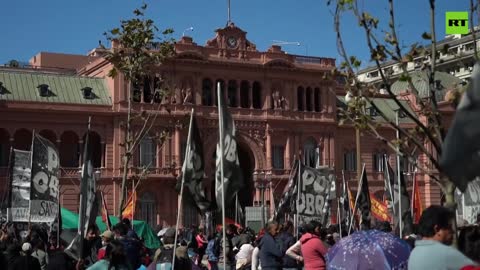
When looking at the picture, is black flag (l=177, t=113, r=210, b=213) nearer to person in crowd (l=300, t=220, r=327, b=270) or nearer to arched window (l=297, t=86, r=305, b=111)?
person in crowd (l=300, t=220, r=327, b=270)

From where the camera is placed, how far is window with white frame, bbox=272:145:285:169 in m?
52.2

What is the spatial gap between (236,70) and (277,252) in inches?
1502

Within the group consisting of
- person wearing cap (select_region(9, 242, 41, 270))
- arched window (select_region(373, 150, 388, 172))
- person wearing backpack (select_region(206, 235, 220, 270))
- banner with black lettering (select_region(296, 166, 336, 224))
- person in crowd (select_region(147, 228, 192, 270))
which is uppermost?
arched window (select_region(373, 150, 388, 172))

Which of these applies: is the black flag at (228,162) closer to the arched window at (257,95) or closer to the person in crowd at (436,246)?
the person in crowd at (436,246)

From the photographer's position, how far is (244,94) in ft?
173

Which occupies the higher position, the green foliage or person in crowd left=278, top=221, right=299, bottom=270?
the green foliage

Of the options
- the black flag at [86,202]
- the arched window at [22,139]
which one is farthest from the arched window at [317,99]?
the black flag at [86,202]

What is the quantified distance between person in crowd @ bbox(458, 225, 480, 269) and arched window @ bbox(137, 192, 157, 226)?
4084 centimetres

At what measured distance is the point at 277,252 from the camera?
46.0 feet

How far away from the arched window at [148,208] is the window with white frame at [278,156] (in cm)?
894

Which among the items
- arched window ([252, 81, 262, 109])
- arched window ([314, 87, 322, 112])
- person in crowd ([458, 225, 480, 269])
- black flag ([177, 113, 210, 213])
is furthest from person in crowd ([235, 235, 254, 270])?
arched window ([314, 87, 322, 112])

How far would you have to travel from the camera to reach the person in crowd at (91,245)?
14477 mm

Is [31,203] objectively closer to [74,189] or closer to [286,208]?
[286,208]

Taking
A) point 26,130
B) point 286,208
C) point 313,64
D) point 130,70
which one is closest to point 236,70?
point 313,64
